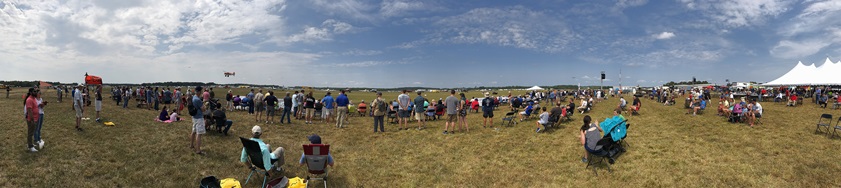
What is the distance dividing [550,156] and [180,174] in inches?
315

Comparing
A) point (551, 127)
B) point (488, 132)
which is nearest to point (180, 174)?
point (488, 132)

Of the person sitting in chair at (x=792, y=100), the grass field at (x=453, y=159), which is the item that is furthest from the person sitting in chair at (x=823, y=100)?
the grass field at (x=453, y=159)

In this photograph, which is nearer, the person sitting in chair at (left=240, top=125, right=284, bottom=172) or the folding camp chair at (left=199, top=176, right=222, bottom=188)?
the folding camp chair at (left=199, top=176, right=222, bottom=188)

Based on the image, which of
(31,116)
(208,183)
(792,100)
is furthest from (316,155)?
(792,100)

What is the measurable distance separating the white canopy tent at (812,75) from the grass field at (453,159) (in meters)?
26.3

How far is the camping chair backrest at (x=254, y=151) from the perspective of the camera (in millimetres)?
5590

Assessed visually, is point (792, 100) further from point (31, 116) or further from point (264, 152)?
point (31, 116)

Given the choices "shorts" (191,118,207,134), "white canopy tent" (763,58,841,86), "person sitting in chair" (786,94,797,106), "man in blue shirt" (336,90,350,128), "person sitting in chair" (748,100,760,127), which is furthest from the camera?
"white canopy tent" (763,58,841,86)

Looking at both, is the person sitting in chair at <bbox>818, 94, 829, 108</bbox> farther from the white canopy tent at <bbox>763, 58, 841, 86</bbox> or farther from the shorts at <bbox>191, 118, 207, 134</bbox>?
the shorts at <bbox>191, 118, 207, 134</bbox>

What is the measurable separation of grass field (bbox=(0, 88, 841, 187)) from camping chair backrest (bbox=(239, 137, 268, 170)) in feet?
1.82

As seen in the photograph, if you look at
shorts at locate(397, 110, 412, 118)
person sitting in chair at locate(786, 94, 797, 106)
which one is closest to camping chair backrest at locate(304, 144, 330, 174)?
shorts at locate(397, 110, 412, 118)

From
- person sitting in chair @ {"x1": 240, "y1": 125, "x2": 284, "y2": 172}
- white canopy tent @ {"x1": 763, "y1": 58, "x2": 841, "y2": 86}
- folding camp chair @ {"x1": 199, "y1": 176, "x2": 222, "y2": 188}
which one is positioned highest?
white canopy tent @ {"x1": 763, "y1": 58, "x2": 841, "y2": 86}

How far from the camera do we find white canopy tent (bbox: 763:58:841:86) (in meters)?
27.0

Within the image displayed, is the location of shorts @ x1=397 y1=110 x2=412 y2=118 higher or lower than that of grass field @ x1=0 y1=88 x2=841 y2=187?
higher
